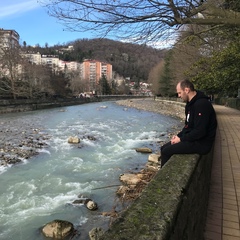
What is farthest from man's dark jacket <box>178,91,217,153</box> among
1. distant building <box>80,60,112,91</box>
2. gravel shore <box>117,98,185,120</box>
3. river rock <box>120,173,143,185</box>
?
distant building <box>80,60,112,91</box>

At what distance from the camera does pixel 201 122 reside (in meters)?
3.76

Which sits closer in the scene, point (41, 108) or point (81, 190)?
point (81, 190)

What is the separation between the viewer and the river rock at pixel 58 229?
584cm

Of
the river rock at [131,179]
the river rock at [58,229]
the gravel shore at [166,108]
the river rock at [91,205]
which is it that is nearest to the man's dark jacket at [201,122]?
the river rock at [58,229]

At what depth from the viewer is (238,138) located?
1056 cm

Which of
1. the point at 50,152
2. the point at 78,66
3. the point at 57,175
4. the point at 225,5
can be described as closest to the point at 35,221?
the point at 57,175

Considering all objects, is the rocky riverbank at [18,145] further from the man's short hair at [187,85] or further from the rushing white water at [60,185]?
the man's short hair at [187,85]

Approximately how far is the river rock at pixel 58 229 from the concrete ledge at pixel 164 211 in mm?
3638

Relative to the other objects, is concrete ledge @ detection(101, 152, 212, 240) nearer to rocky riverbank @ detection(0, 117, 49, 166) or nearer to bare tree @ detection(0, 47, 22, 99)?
rocky riverbank @ detection(0, 117, 49, 166)

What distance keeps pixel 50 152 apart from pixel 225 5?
9.84 meters

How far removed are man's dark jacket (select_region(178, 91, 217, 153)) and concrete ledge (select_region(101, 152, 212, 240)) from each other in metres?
0.76

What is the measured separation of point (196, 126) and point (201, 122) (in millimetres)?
88

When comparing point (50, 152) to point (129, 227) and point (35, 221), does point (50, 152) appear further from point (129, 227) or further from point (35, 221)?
point (129, 227)

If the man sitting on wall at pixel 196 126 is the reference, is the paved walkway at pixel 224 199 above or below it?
below
